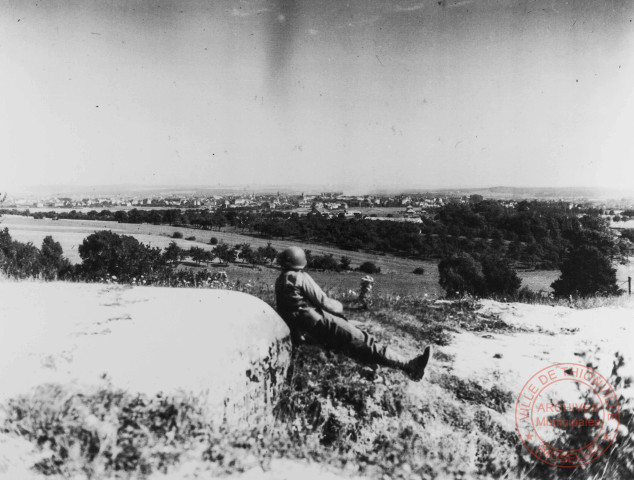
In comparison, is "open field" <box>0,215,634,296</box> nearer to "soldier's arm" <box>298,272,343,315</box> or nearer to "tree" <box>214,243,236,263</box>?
"tree" <box>214,243,236,263</box>

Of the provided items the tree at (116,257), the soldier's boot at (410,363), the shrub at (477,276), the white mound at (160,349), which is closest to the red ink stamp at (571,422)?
the soldier's boot at (410,363)

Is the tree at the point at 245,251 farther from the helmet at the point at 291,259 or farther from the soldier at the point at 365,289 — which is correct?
the helmet at the point at 291,259

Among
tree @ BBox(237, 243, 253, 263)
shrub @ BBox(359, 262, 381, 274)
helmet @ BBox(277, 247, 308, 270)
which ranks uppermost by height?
helmet @ BBox(277, 247, 308, 270)

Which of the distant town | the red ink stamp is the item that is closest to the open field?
the distant town

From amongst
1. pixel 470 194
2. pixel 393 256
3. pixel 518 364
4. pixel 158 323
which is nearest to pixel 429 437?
pixel 518 364

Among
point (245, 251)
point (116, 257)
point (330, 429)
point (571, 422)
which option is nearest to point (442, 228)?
point (245, 251)

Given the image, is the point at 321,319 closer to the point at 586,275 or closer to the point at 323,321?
the point at 323,321
